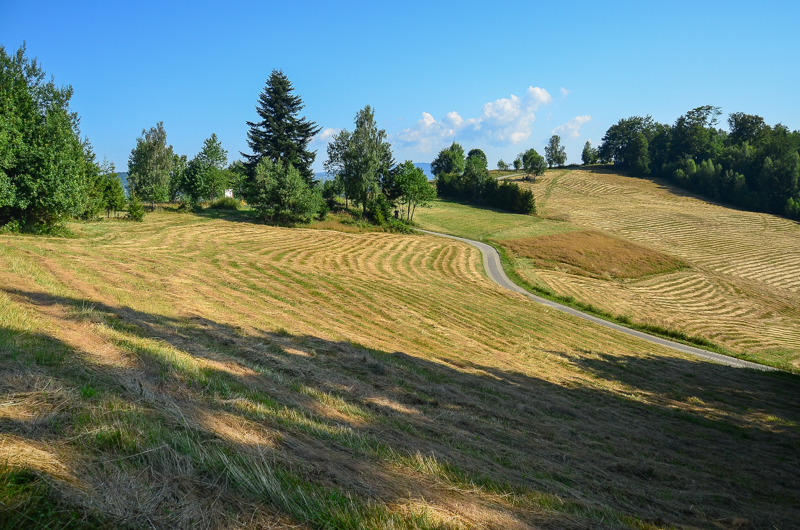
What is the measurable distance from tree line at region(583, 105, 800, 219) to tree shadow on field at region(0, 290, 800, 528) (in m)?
104

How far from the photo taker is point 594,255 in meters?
48.6

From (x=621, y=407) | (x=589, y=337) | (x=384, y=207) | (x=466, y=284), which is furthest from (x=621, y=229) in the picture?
(x=621, y=407)

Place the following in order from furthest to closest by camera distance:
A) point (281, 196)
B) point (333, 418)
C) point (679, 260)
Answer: point (679, 260) < point (281, 196) < point (333, 418)

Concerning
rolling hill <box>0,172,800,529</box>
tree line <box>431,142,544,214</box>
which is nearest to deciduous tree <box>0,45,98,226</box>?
rolling hill <box>0,172,800,529</box>

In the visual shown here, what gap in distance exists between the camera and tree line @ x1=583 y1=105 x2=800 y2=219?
296 feet

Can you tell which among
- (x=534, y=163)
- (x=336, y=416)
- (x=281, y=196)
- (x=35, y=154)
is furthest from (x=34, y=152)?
(x=534, y=163)

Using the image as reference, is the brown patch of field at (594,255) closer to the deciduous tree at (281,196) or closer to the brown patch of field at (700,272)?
the brown patch of field at (700,272)

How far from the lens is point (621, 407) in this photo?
1149 centimetres

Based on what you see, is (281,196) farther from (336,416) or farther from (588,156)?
(588,156)

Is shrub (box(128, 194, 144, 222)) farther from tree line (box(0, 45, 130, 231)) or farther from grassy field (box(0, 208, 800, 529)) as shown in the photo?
grassy field (box(0, 208, 800, 529))

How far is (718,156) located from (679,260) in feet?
272

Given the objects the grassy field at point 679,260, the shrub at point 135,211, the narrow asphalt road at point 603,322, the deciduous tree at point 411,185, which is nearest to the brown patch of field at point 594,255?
the grassy field at point 679,260

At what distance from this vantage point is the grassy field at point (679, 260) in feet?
97.1

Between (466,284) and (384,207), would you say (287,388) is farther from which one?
(384,207)
